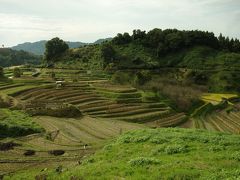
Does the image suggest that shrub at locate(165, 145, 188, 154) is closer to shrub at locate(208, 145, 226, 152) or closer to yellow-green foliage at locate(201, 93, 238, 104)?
shrub at locate(208, 145, 226, 152)

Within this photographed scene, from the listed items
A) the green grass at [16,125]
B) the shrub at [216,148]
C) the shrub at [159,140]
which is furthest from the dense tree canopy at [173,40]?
the shrub at [216,148]

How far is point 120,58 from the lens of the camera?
9950 cm

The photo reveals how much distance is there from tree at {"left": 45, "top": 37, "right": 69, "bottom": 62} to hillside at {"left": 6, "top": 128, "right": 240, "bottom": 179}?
8784 cm

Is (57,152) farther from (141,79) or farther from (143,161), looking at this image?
(141,79)

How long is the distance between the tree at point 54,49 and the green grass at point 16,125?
63117mm

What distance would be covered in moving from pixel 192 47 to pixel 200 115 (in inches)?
2037

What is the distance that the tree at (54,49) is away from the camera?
10762 cm

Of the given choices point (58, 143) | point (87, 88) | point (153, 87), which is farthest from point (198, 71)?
point (58, 143)

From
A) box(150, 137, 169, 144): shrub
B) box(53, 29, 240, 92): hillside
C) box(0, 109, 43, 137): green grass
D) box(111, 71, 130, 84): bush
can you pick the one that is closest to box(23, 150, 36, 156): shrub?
box(0, 109, 43, 137): green grass

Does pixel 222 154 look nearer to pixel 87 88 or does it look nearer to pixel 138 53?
pixel 87 88

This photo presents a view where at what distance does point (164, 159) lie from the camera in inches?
646

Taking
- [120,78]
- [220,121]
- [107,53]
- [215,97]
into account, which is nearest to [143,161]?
[220,121]

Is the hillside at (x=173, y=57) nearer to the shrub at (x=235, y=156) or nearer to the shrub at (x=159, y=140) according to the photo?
the shrub at (x=159, y=140)

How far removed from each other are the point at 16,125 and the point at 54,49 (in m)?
71.7
